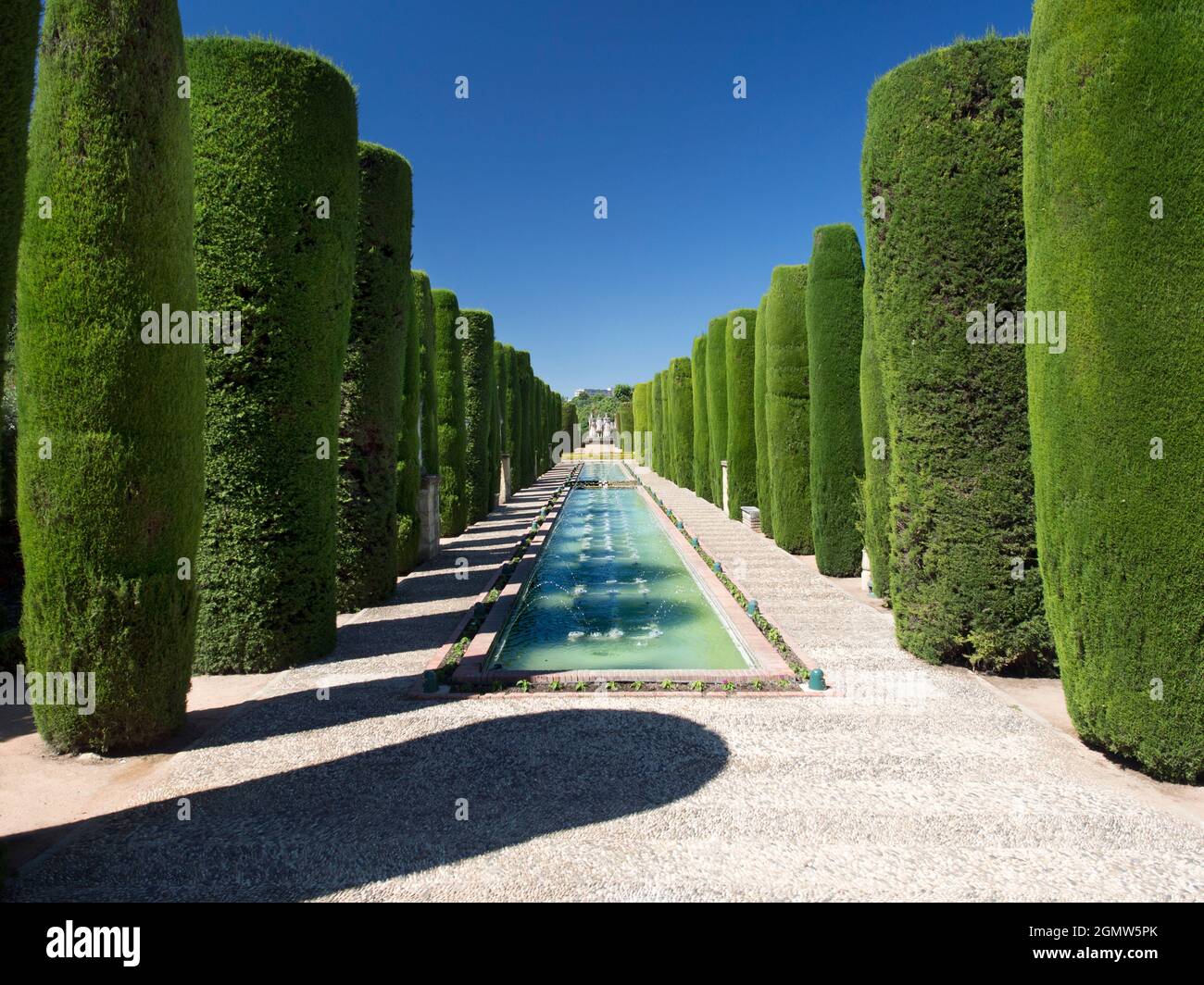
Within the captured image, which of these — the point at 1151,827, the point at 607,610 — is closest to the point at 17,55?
the point at 1151,827

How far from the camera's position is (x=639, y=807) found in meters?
4.64

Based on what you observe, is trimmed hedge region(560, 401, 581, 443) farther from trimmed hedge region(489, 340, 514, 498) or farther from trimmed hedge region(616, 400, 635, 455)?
trimmed hedge region(489, 340, 514, 498)

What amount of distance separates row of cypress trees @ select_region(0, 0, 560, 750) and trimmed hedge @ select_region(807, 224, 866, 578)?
279 inches

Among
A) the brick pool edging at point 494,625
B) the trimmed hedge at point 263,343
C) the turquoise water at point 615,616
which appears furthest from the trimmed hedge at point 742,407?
the trimmed hedge at point 263,343

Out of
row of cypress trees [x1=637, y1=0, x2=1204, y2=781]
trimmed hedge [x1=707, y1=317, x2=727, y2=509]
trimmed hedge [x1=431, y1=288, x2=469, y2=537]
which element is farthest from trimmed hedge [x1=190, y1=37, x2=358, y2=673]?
trimmed hedge [x1=707, y1=317, x2=727, y2=509]

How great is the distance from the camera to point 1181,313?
4.70m

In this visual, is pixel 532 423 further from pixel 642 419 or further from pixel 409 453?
pixel 409 453

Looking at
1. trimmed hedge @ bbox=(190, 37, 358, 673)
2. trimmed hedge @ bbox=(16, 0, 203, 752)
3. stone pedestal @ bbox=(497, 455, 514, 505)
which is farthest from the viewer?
stone pedestal @ bbox=(497, 455, 514, 505)

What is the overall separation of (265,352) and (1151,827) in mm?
8537

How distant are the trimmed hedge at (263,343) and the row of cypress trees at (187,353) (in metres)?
0.02

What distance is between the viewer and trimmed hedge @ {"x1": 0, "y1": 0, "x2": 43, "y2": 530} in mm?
3441

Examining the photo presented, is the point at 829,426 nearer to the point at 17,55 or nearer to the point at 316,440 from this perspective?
the point at 316,440

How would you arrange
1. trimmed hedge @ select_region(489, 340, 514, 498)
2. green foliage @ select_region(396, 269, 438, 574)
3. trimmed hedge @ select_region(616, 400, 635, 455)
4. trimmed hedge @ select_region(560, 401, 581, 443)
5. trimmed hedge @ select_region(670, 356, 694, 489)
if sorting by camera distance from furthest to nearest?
trimmed hedge @ select_region(560, 401, 581, 443)
trimmed hedge @ select_region(616, 400, 635, 455)
trimmed hedge @ select_region(670, 356, 694, 489)
trimmed hedge @ select_region(489, 340, 514, 498)
green foliage @ select_region(396, 269, 438, 574)

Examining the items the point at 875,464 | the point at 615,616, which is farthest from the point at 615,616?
the point at 875,464
